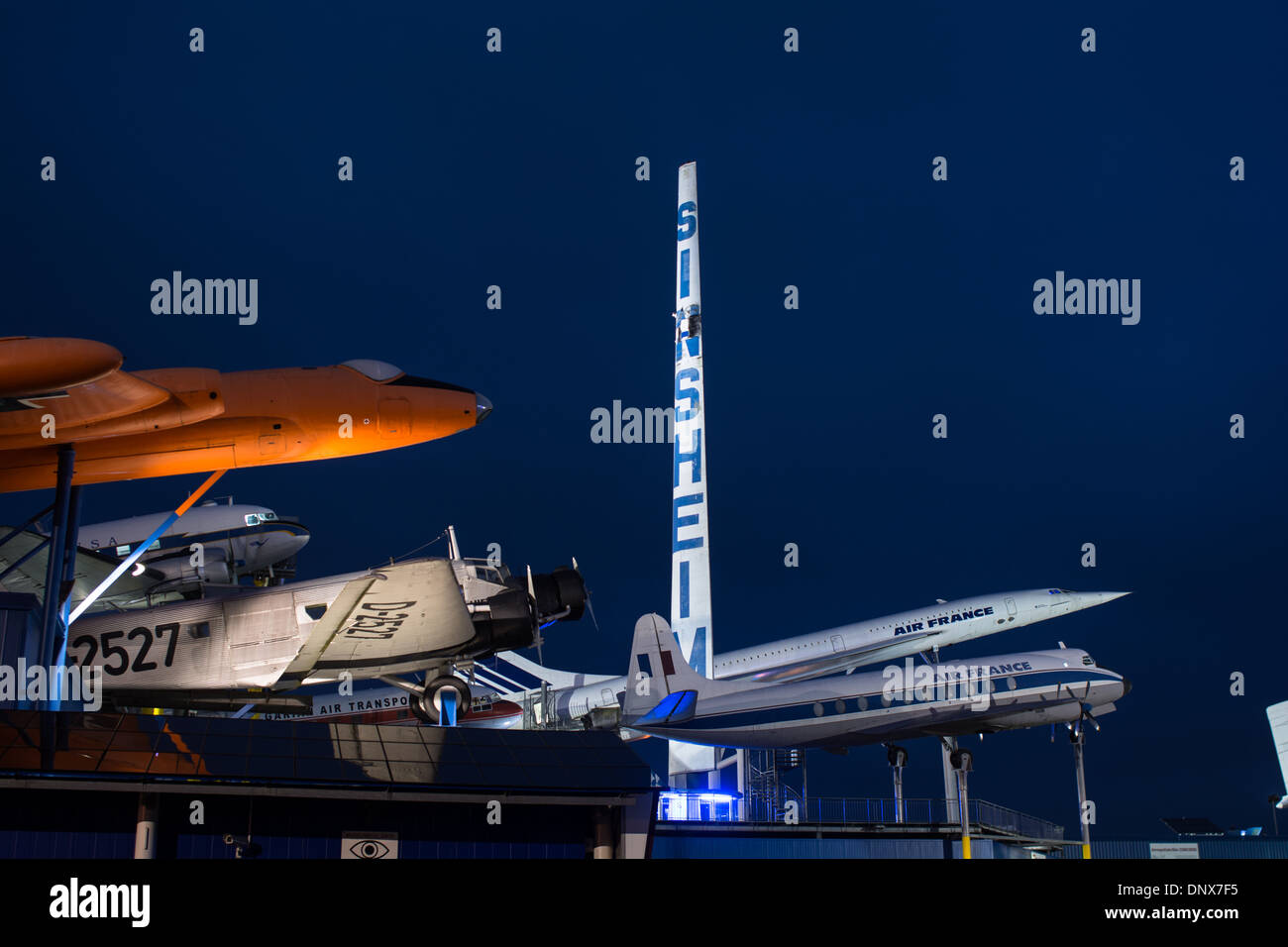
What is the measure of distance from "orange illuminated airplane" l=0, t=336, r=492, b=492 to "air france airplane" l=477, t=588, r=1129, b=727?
1239 inches

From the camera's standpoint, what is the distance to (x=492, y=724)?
54812 millimetres

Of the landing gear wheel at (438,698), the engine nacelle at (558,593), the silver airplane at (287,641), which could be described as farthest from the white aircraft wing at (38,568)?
the engine nacelle at (558,593)

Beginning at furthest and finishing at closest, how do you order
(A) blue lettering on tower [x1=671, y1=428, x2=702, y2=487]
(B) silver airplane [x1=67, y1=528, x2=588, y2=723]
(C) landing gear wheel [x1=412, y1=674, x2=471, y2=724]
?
(A) blue lettering on tower [x1=671, y1=428, x2=702, y2=487] < (C) landing gear wheel [x1=412, y1=674, x2=471, y2=724] < (B) silver airplane [x1=67, y1=528, x2=588, y2=723]

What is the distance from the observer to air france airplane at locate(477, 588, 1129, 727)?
5859cm

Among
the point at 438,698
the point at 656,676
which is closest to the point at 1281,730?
the point at 656,676

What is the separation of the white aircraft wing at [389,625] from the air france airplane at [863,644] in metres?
29.7

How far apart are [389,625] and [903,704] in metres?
27.2

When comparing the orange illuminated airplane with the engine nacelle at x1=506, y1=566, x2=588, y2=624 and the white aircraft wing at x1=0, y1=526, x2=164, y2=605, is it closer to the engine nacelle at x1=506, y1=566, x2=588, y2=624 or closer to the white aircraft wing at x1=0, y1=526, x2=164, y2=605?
the engine nacelle at x1=506, y1=566, x2=588, y2=624

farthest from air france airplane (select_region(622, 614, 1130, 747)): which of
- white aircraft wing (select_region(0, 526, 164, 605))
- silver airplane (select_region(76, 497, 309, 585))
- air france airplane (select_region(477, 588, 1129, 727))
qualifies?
white aircraft wing (select_region(0, 526, 164, 605))

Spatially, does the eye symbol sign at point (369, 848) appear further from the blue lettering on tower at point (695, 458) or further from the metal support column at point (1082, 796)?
the blue lettering on tower at point (695, 458)

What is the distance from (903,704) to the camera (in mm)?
46750
